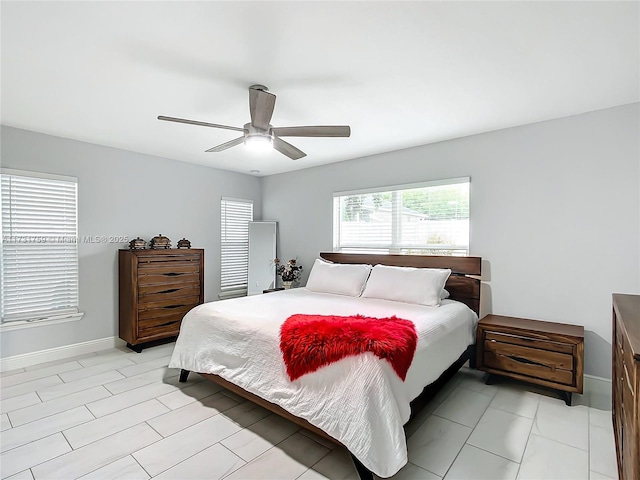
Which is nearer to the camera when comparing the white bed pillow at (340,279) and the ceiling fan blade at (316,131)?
the ceiling fan blade at (316,131)

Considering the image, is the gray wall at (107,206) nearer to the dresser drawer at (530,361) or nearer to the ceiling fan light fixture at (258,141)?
the ceiling fan light fixture at (258,141)

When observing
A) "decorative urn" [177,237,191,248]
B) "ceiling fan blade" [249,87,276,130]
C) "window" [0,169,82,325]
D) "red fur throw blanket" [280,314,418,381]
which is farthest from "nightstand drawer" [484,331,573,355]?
"window" [0,169,82,325]

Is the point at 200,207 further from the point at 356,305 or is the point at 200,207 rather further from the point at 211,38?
the point at 211,38

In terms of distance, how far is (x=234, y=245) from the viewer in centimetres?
564

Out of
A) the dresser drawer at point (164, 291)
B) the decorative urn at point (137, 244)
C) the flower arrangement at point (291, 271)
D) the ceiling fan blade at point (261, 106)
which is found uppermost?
the ceiling fan blade at point (261, 106)

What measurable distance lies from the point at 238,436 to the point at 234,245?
3.67 metres

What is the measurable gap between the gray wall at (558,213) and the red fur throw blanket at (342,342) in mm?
1689

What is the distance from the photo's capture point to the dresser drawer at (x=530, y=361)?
2.72 metres

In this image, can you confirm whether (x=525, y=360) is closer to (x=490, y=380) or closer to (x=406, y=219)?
(x=490, y=380)

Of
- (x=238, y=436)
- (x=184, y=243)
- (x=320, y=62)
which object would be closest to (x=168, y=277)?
(x=184, y=243)

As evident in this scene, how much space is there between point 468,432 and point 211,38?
3029 mm

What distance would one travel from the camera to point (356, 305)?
10.7 feet

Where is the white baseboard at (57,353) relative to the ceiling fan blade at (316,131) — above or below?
below

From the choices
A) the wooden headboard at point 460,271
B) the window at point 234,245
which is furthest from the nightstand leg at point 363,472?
the window at point 234,245
